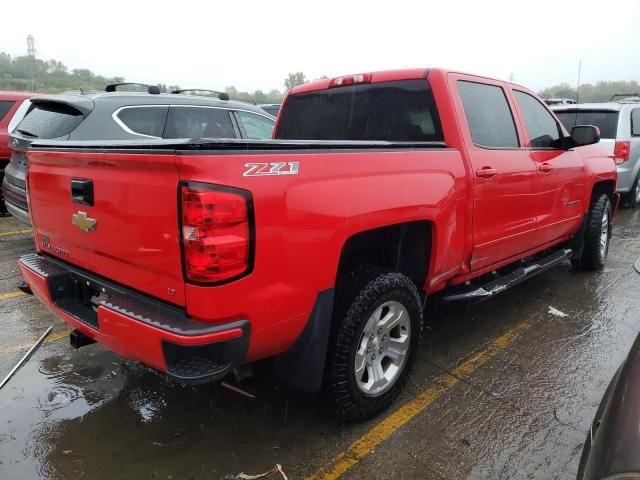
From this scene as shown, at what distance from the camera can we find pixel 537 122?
4.20 m

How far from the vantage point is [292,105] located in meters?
4.11

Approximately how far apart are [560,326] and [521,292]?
857 mm

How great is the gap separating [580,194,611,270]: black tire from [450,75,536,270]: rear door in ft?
5.10

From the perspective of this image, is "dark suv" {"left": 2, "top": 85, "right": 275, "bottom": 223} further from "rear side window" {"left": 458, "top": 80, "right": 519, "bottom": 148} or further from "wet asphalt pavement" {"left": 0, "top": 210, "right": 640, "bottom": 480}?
"rear side window" {"left": 458, "top": 80, "right": 519, "bottom": 148}

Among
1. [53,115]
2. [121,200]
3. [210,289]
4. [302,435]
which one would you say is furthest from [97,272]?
[53,115]

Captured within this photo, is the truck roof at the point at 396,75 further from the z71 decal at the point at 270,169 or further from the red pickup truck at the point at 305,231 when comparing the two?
the z71 decal at the point at 270,169

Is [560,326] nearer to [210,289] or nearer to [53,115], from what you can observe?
[210,289]

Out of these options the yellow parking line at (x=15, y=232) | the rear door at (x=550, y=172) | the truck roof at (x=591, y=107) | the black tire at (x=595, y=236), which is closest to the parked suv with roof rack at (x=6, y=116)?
the yellow parking line at (x=15, y=232)

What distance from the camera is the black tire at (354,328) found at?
2.46 meters

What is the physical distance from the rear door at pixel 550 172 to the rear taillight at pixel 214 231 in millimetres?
2790

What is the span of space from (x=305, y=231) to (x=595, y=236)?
165 inches

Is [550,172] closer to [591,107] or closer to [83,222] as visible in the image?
[83,222]

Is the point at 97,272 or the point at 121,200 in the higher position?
the point at 121,200

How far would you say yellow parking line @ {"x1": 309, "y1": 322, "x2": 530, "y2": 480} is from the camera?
2.39m
